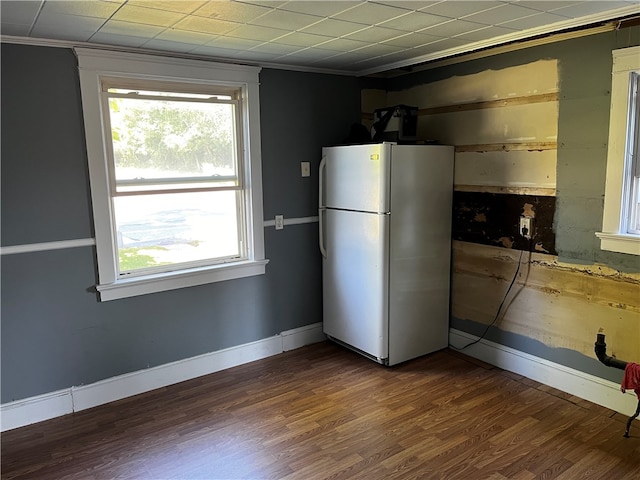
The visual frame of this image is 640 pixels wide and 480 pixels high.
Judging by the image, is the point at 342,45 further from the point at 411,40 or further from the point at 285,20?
the point at 285,20

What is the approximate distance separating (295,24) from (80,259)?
180 centimetres

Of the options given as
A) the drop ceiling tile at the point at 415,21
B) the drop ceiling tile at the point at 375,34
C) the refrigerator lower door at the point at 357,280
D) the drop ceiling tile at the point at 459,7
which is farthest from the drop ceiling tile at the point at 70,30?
the refrigerator lower door at the point at 357,280

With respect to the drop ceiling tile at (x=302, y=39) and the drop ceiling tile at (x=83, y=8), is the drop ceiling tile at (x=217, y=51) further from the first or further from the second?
the drop ceiling tile at (x=83, y=8)

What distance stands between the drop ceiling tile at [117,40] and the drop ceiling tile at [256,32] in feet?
1.71

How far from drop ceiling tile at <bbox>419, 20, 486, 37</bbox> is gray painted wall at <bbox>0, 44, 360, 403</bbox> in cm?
119

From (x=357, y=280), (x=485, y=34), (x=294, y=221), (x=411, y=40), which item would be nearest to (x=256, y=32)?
(x=411, y=40)

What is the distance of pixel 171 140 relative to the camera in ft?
10.1

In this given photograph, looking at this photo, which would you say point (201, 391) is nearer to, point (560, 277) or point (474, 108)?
point (560, 277)

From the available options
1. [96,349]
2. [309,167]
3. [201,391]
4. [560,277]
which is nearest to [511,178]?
[560,277]

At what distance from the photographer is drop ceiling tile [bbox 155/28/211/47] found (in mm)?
2475

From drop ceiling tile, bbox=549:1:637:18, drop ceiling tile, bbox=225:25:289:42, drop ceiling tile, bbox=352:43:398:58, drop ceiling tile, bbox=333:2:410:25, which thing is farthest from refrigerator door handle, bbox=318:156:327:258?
drop ceiling tile, bbox=549:1:637:18

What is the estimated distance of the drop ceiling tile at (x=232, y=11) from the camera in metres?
2.04

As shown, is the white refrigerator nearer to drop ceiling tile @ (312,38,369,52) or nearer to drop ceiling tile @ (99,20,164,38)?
drop ceiling tile @ (312,38,369,52)

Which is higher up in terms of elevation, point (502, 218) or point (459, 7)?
point (459, 7)
